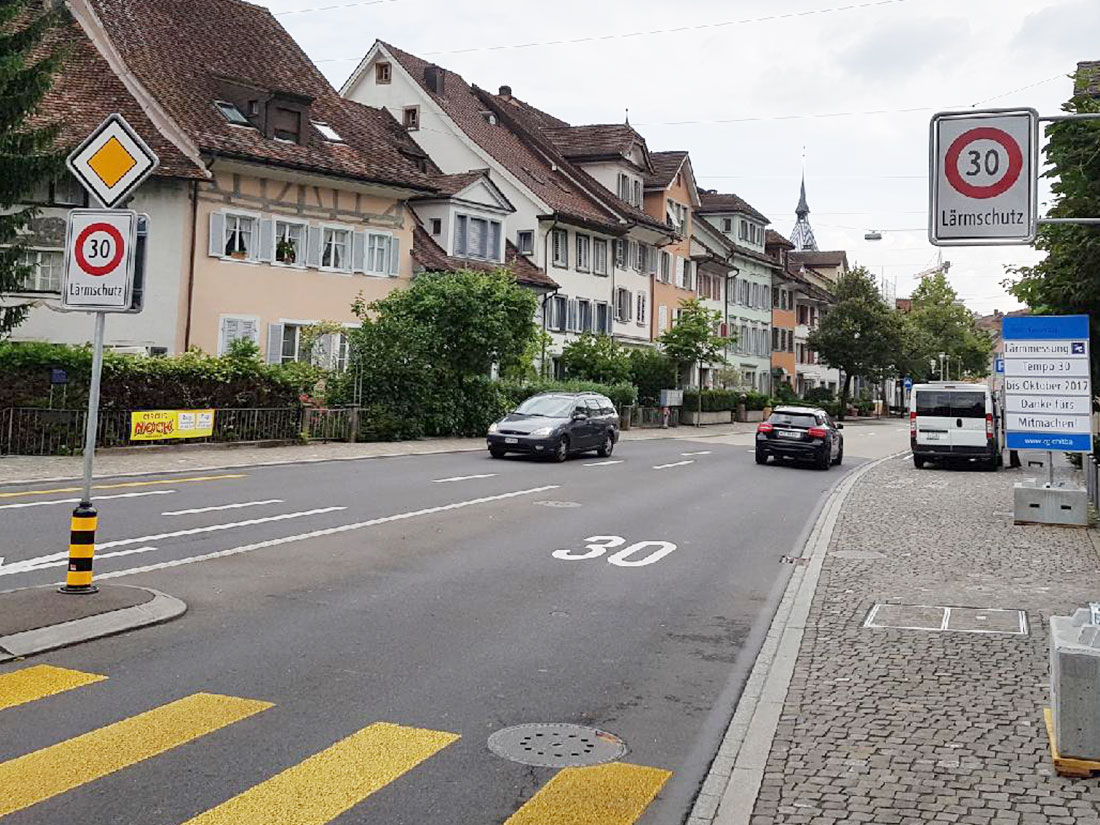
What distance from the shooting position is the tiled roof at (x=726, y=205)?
7544 cm

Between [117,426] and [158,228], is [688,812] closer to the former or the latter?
[117,426]

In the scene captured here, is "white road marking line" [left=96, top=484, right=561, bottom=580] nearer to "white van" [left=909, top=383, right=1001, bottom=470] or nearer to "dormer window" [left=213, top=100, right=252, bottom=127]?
"white van" [left=909, top=383, right=1001, bottom=470]

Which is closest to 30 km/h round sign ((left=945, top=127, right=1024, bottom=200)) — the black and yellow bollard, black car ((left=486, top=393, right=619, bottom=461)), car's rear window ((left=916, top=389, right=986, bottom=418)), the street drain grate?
the street drain grate

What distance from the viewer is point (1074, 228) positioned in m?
16.3

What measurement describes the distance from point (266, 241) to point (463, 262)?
32.3ft

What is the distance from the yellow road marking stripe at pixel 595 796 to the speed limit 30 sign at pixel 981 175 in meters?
4.21

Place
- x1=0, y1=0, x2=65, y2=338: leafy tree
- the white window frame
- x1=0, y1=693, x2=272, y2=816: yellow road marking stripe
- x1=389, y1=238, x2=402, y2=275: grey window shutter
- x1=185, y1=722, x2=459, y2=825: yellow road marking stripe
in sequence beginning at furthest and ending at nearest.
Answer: x1=389, y1=238, x2=402, y2=275: grey window shutter
the white window frame
x1=0, y1=0, x2=65, y2=338: leafy tree
x1=0, y1=693, x2=272, y2=816: yellow road marking stripe
x1=185, y1=722, x2=459, y2=825: yellow road marking stripe

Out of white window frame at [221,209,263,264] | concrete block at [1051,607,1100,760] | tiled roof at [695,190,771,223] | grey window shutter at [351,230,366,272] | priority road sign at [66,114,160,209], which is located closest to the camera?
concrete block at [1051,607,1100,760]

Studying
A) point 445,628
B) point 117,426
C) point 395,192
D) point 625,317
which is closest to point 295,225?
point 395,192

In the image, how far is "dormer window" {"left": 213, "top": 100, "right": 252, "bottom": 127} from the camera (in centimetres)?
3684

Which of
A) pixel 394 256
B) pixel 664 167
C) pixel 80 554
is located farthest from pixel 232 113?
pixel 664 167

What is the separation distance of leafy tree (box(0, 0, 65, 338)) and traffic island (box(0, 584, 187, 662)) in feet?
63.8

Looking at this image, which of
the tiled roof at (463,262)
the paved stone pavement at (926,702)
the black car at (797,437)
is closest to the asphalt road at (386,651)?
the paved stone pavement at (926,702)

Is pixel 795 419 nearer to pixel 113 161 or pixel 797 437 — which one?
pixel 797 437
